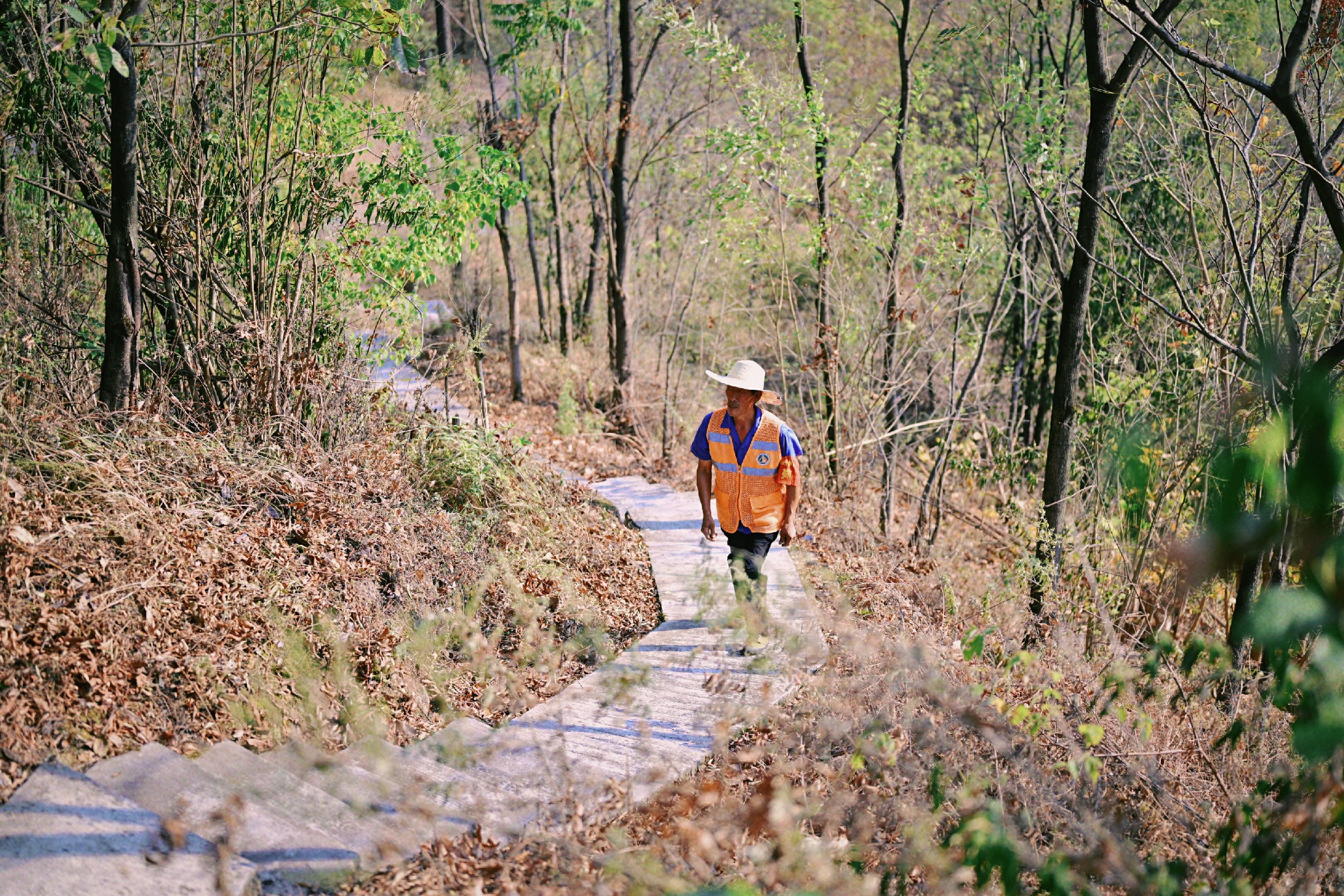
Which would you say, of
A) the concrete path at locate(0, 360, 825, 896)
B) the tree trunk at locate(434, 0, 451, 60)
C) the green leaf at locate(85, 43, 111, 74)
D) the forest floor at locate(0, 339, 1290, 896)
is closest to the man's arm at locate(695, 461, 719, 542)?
the concrete path at locate(0, 360, 825, 896)

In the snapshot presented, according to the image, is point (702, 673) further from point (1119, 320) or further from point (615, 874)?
point (1119, 320)

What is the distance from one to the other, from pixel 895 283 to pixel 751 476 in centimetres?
482

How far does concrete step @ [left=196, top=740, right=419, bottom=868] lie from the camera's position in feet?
11.6

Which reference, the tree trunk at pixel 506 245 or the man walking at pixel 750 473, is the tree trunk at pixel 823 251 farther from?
the tree trunk at pixel 506 245

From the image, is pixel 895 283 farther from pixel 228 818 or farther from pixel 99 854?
pixel 99 854

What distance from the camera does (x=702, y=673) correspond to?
235 inches

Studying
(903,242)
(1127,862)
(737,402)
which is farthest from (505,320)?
(1127,862)

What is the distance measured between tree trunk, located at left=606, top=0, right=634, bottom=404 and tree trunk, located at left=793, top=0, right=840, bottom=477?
6.89 feet

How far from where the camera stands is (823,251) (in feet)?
34.8

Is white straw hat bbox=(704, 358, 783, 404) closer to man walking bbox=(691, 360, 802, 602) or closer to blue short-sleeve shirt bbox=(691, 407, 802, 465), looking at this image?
man walking bbox=(691, 360, 802, 602)

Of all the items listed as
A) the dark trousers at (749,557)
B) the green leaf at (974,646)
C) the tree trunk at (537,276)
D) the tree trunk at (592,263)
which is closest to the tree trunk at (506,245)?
the tree trunk at (537,276)

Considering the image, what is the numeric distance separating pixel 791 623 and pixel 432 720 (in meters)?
2.40

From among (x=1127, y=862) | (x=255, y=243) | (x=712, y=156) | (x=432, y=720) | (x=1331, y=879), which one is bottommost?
(x=432, y=720)

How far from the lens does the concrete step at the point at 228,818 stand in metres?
3.27
